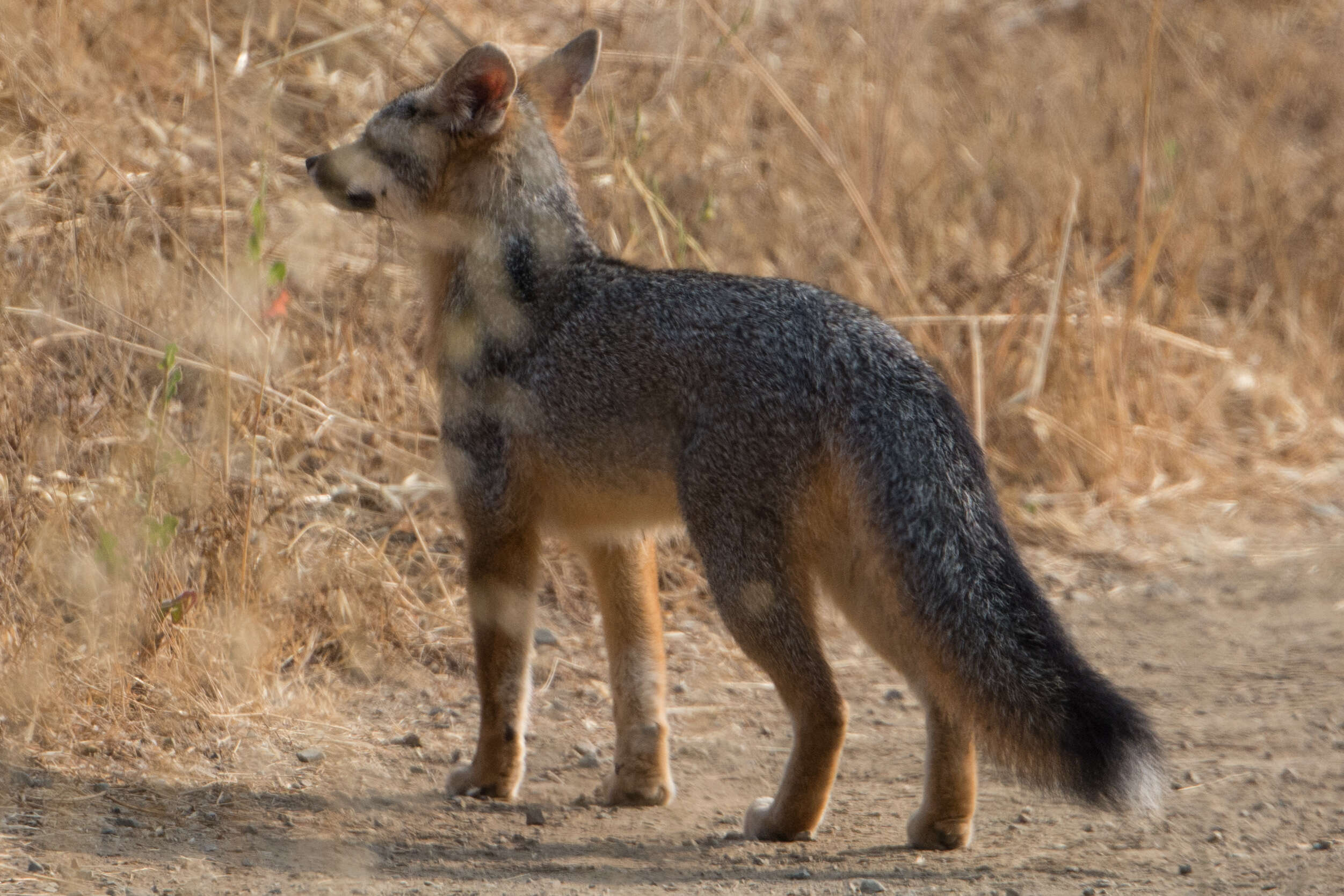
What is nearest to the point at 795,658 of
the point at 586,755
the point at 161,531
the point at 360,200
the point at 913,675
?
the point at 913,675

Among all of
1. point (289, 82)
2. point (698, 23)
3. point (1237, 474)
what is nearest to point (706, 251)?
point (698, 23)

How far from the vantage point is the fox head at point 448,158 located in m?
4.73

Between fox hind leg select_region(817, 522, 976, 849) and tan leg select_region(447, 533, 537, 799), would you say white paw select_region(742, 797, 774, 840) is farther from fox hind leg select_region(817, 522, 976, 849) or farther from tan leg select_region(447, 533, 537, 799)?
tan leg select_region(447, 533, 537, 799)

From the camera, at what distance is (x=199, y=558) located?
496 cm

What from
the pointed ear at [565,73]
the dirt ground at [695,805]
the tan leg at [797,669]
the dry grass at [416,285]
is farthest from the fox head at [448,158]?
the dirt ground at [695,805]

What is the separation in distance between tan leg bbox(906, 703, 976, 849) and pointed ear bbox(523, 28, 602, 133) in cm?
245

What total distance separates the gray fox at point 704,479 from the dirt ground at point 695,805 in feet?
0.72

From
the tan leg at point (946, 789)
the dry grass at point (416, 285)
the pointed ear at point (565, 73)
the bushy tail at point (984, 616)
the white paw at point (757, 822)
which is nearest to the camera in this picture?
the bushy tail at point (984, 616)

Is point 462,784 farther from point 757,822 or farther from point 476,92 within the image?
point 476,92

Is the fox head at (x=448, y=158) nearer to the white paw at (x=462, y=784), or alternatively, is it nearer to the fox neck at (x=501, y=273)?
the fox neck at (x=501, y=273)

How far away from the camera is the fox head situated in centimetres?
473

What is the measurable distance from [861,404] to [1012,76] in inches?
289

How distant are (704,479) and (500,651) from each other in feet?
3.23

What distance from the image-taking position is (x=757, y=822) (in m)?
4.23
